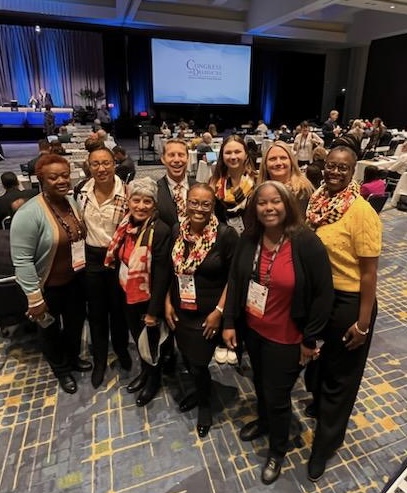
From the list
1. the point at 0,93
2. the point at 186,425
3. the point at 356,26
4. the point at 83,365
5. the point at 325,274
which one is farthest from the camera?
the point at 356,26

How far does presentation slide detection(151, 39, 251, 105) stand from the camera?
14461 millimetres

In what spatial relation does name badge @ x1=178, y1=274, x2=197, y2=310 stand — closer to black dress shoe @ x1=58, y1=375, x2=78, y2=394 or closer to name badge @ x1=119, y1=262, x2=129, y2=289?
name badge @ x1=119, y1=262, x2=129, y2=289

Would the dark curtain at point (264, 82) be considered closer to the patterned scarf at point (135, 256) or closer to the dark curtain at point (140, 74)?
the dark curtain at point (140, 74)

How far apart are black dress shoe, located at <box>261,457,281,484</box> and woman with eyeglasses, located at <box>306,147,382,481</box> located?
0.39 m

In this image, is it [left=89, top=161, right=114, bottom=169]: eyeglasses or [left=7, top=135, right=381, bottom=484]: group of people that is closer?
[left=7, top=135, right=381, bottom=484]: group of people

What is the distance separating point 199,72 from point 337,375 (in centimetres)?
1571

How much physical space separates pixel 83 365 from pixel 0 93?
1536 cm

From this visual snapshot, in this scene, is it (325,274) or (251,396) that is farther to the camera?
(251,396)

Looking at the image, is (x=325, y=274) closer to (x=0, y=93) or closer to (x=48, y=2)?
(x=48, y=2)

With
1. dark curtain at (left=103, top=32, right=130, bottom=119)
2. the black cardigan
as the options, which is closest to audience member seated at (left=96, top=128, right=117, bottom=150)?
the black cardigan

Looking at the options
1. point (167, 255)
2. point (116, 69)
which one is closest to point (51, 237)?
point (167, 255)

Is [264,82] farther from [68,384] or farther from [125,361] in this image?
[68,384]

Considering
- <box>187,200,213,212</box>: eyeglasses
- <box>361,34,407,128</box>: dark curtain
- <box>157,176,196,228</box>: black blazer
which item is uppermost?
<box>361,34,407,128</box>: dark curtain

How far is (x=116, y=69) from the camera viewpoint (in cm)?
1509
